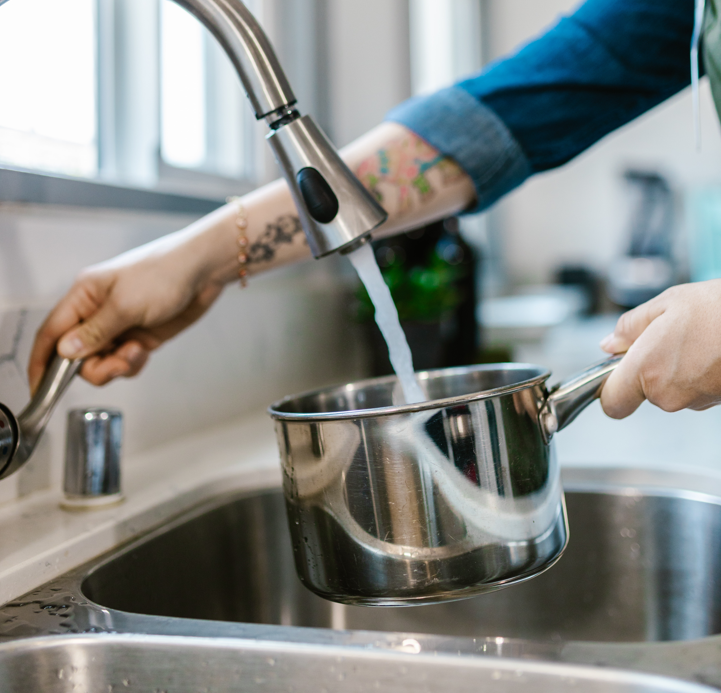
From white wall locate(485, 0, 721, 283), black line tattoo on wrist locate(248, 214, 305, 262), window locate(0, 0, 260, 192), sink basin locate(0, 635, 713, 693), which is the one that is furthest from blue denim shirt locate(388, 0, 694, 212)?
white wall locate(485, 0, 721, 283)

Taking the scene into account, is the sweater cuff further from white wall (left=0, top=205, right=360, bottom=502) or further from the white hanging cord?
white wall (left=0, top=205, right=360, bottom=502)

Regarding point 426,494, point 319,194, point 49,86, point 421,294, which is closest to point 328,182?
point 319,194

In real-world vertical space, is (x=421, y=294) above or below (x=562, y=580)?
above

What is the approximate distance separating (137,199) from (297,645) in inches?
22.3

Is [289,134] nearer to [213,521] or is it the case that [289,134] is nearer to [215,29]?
[215,29]

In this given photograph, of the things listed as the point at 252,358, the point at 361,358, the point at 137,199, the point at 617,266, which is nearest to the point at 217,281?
the point at 137,199

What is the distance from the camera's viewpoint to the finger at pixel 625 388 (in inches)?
17.3

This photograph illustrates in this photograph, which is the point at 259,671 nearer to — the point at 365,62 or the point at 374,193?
the point at 374,193

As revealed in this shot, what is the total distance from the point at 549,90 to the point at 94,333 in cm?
47

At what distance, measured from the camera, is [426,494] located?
38 centimetres

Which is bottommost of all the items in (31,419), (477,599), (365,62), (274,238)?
(477,599)

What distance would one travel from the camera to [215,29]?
44 cm

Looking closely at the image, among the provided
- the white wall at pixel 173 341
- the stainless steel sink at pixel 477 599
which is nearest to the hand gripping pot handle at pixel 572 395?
the stainless steel sink at pixel 477 599

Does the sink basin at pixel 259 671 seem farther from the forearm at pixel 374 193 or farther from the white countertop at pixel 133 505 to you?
the forearm at pixel 374 193
